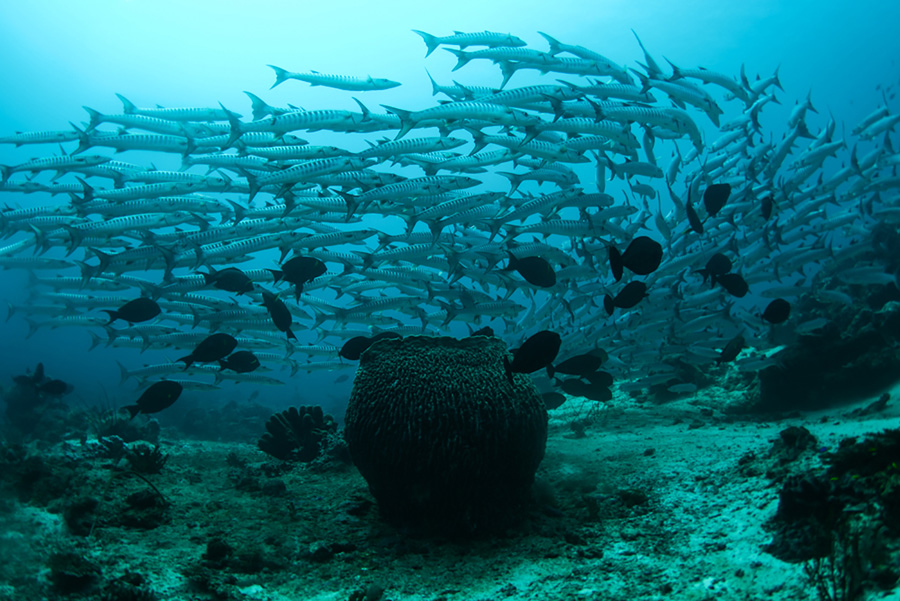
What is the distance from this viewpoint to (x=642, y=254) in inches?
198

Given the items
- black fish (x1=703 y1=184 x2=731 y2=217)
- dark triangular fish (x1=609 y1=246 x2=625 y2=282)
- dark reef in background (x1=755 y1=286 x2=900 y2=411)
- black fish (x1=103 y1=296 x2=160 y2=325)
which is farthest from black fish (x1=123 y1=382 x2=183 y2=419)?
dark reef in background (x1=755 y1=286 x2=900 y2=411)

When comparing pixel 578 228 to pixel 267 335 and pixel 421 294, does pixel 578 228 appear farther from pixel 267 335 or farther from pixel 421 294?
pixel 267 335

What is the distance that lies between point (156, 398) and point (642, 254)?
6.85 meters

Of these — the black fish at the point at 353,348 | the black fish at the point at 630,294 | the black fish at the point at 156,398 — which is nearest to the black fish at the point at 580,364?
the black fish at the point at 630,294

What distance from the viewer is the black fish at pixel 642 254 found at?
4.96 metres

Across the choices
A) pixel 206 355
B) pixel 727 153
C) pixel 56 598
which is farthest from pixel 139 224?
pixel 727 153

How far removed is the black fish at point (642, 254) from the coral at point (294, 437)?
5572 mm

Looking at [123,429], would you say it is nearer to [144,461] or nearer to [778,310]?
[144,461]

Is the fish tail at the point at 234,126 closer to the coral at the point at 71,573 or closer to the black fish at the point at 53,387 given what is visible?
the coral at the point at 71,573

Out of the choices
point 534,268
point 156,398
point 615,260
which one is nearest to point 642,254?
point 615,260

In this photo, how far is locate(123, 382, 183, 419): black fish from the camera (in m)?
6.33

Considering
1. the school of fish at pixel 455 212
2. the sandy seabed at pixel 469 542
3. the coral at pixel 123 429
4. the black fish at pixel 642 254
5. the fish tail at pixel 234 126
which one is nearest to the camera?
the sandy seabed at pixel 469 542

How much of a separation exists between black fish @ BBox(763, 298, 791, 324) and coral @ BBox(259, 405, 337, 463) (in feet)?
24.4

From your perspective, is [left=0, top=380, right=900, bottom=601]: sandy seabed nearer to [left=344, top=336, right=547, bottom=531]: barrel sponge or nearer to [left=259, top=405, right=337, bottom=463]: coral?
[left=344, top=336, right=547, bottom=531]: barrel sponge
